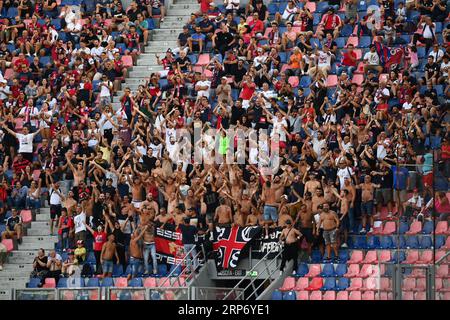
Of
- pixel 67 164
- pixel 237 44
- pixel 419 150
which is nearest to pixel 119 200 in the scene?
pixel 67 164

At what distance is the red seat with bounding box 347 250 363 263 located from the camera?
105 ft

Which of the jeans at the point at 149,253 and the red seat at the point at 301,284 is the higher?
→ the jeans at the point at 149,253

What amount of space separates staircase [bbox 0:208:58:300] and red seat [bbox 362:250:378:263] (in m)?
7.43

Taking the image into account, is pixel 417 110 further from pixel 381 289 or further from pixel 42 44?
pixel 42 44

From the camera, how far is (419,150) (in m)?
29.6

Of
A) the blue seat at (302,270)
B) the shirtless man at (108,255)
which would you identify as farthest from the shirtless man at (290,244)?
the shirtless man at (108,255)

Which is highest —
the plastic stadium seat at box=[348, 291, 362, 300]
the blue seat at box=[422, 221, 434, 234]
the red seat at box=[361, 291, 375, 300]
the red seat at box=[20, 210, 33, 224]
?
the blue seat at box=[422, 221, 434, 234]

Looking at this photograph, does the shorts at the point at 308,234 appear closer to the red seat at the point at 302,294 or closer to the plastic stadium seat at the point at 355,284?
the red seat at the point at 302,294

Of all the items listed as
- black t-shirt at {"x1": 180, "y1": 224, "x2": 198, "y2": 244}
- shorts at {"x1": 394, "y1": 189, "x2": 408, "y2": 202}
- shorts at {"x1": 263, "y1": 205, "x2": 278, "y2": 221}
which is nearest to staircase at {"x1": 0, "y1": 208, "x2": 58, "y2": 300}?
Result: black t-shirt at {"x1": 180, "y1": 224, "x2": 198, "y2": 244}

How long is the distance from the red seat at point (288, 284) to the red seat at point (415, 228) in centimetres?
457

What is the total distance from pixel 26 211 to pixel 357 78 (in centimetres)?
813

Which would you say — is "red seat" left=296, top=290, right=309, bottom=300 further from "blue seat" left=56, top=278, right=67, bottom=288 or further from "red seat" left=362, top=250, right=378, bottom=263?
"blue seat" left=56, top=278, right=67, bottom=288

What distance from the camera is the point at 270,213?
33.0 meters

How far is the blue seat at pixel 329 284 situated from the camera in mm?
31625
